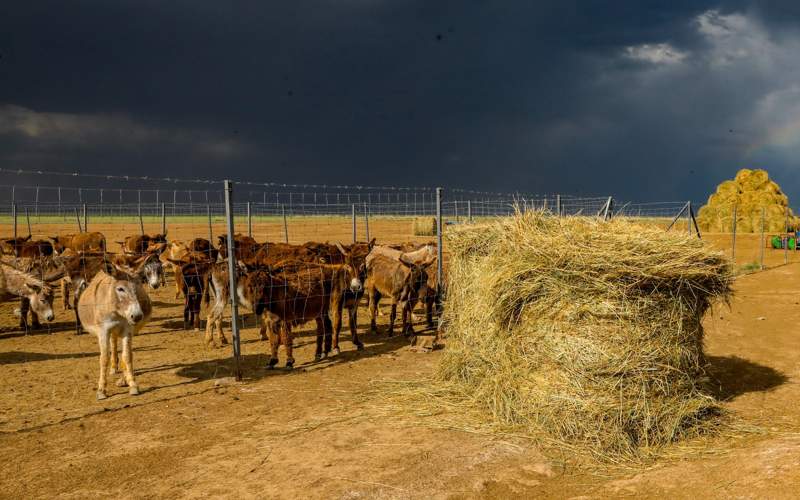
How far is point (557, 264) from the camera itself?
5.82m

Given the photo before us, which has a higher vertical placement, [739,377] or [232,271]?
[232,271]

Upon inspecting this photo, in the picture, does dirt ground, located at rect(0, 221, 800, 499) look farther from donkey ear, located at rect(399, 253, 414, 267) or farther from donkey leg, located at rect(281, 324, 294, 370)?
donkey ear, located at rect(399, 253, 414, 267)

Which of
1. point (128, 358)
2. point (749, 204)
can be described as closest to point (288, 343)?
point (128, 358)

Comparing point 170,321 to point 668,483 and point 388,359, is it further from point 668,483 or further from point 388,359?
point 668,483

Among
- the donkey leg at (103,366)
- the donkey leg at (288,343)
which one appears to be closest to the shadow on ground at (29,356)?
the donkey leg at (103,366)

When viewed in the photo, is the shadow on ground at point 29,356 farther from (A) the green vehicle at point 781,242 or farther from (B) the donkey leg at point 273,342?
(A) the green vehicle at point 781,242

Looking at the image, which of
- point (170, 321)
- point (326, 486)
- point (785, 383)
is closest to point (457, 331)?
point (326, 486)

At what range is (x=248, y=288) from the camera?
8883 mm

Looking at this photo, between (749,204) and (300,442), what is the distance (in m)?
32.8

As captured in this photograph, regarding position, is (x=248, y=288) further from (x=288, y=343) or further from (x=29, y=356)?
(x=29, y=356)

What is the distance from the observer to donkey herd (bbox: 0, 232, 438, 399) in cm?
757

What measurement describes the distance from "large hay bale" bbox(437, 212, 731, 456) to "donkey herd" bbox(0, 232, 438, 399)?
4.03 meters

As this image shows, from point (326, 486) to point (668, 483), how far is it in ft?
9.94

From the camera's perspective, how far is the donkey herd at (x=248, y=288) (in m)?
7.57
